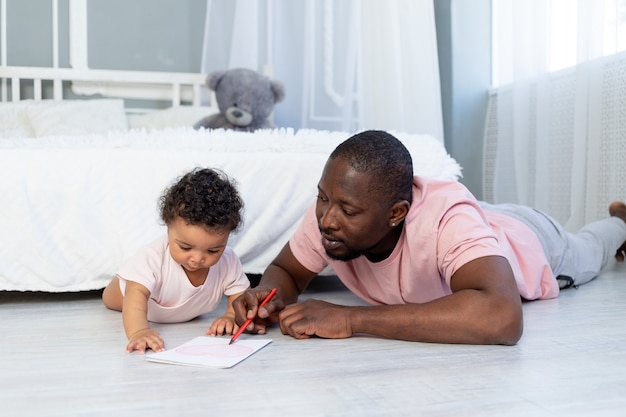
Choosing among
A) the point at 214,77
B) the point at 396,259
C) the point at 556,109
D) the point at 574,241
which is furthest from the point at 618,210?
the point at 214,77

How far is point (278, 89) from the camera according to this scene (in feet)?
8.73

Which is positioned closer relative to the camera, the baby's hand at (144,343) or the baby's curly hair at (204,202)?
the baby's hand at (144,343)

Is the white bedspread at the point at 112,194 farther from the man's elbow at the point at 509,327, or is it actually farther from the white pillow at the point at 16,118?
the white pillow at the point at 16,118

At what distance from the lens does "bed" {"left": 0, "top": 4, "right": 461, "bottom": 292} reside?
4.65 feet

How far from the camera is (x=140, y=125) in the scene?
277 cm

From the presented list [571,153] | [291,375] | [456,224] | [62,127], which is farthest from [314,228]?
[62,127]

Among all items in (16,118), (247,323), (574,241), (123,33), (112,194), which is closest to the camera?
(247,323)

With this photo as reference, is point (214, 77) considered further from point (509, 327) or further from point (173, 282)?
point (509, 327)

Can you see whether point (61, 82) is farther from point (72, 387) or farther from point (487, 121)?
point (72, 387)

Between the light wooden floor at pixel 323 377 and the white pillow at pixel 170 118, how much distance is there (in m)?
1.57

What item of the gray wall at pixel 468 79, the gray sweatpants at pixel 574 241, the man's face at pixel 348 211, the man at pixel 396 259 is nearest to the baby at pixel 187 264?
the man at pixel 396 259

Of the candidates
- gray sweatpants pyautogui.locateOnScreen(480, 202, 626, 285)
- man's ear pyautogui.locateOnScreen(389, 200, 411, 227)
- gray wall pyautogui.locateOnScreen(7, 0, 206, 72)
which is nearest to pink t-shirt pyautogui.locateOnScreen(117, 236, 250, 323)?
man's ear pyautogui.locateOnScreen(389, 200, 411, 227)

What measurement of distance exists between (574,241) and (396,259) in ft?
2.30

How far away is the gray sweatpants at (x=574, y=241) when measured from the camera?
1550mm
